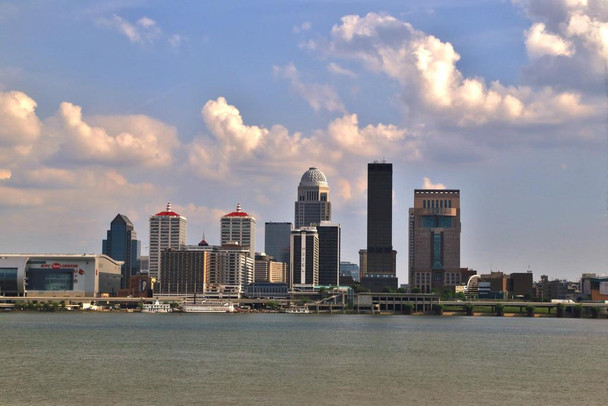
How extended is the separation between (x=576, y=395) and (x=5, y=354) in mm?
68357

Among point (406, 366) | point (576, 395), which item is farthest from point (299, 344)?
point (576, 395)

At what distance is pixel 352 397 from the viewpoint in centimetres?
7994

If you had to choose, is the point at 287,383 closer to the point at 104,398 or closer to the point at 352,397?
the point at 352,397

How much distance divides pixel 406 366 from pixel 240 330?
265ft

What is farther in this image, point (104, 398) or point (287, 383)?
point (287, 383)

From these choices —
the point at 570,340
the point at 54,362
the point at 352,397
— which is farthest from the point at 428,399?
the point at 570,340

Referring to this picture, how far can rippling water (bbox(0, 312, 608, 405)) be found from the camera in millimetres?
80625

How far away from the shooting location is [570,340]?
559 ft

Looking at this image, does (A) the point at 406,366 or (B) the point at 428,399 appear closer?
(B) the point at 428,399

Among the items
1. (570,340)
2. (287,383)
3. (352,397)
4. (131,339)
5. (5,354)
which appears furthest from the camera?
(570,340)

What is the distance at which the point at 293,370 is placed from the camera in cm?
10119

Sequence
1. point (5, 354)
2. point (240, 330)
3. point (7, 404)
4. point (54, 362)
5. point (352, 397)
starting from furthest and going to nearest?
1. point (240, 330)
2. point (5, 354)
3. point (54, 362)
4. point (352, 397)
5. point (7, 404)

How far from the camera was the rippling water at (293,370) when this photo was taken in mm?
80625

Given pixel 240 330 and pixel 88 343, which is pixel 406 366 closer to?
pixel 88 343
